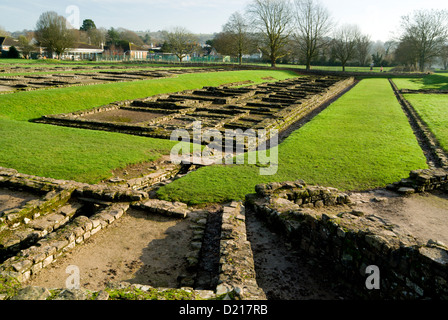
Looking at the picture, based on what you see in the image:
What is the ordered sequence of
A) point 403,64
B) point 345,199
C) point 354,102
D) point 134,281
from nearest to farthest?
point 134,281
point 345,199
point 354,102
point 403,64

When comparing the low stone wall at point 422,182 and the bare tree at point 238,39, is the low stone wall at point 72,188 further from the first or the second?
the bare tree at point 238,39

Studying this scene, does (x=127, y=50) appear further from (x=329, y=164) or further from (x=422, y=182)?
(x=422, y=182)

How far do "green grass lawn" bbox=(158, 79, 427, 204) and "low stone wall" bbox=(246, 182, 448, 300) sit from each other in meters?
2.39


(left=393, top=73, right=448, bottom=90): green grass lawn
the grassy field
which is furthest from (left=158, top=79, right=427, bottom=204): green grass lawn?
(left=393, top=73, right=448, bottom=90): green grass lawn

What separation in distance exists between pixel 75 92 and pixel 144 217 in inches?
649

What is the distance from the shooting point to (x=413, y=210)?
7.72m

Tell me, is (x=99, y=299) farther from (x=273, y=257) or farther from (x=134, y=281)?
(x=273, y=257)

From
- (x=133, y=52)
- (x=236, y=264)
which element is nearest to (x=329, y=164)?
(x=236, y=264)

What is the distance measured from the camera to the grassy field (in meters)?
9.31

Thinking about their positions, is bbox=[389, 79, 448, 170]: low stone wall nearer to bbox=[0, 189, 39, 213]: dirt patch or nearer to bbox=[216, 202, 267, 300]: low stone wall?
bbox=[216, 202, 267, 300]: low stone wall

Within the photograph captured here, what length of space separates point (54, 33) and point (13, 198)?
205 ft

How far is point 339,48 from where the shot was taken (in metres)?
68.8

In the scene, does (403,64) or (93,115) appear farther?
(403,64)
